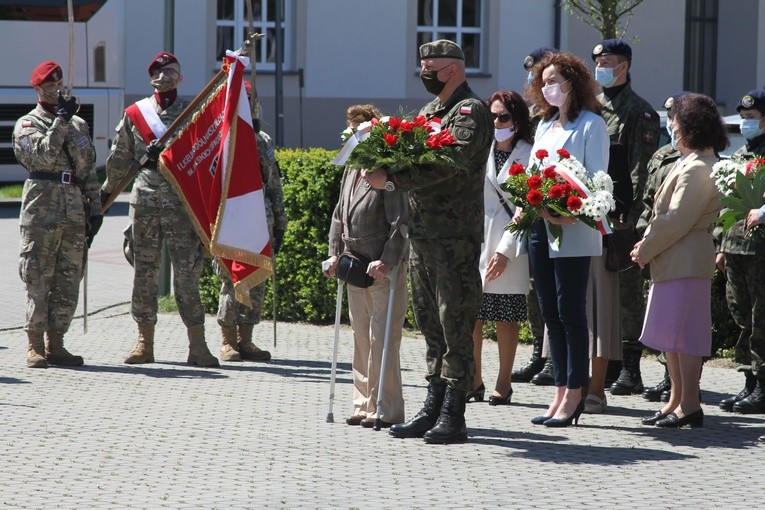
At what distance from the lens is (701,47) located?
1222 inches

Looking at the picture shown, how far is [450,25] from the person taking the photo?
28.9 metres

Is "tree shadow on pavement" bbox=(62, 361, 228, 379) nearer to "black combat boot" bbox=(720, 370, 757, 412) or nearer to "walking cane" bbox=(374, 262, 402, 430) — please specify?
"walking cane" bbox=(374, 262, 402, 430)

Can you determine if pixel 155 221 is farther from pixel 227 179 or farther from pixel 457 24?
pixel 457 24

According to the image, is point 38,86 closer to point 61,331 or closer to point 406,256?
point 61,331

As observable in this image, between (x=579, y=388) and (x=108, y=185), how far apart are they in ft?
13.4

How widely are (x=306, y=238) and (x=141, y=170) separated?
2.44m

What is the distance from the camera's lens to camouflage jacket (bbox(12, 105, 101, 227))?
9688 millimetres

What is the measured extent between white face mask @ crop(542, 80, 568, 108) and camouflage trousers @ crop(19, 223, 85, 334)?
381 centimetres

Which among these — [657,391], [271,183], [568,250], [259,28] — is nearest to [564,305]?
[568,250]

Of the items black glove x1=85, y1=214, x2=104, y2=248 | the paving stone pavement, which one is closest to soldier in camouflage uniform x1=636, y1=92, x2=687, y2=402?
the paving stone pavement

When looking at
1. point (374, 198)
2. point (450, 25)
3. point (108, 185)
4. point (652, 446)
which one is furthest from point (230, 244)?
point (450, 25)

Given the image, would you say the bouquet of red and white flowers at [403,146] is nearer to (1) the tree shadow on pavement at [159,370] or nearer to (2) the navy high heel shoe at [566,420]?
(2) the navy high heel shoe at [566,420]

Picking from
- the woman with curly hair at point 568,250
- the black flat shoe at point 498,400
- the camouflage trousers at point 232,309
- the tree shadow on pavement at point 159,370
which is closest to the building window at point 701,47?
the camouflage trousers at point 232,309

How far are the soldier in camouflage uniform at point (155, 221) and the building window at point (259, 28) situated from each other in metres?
17.5
